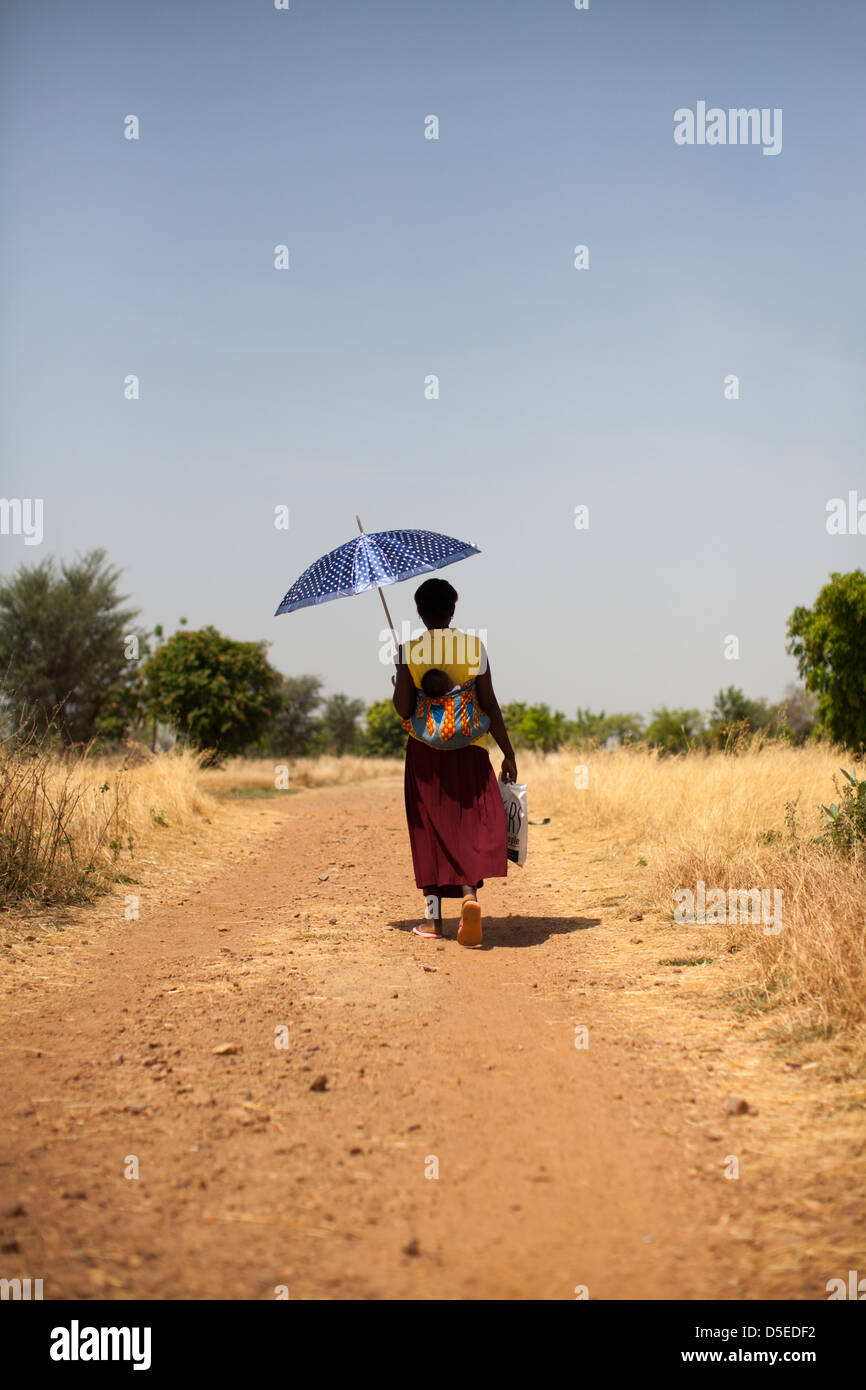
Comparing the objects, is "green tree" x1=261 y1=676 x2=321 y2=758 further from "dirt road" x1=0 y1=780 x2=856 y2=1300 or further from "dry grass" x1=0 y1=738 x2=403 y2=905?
"dirt road" x1=0 y1=780 x2=856 y2=1300

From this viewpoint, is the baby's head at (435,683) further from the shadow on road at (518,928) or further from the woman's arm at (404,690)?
the shadow on road at (518,928)

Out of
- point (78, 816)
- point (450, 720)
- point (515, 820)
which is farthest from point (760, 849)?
point (78, 816)

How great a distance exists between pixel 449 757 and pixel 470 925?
3.47 ft

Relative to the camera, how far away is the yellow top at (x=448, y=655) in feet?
20.0

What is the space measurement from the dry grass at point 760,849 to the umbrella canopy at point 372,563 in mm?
2748

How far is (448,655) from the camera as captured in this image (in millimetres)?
6094

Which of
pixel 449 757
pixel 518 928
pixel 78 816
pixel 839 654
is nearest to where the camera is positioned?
pixel 449 757

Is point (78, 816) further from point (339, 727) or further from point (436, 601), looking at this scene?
point (339, 727)

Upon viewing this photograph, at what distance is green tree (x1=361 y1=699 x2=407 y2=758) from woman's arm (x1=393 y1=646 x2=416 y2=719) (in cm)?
4667

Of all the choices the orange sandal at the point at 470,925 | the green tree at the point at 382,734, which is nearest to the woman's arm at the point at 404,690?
the orange sandal at the point at 470,925

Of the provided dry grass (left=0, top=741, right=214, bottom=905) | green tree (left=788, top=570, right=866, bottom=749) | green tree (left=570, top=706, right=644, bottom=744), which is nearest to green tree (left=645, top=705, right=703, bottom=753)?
green tree (left=570, top=706, right=644, bottom=744)

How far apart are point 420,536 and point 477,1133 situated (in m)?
4.33

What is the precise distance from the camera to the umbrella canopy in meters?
6.22
